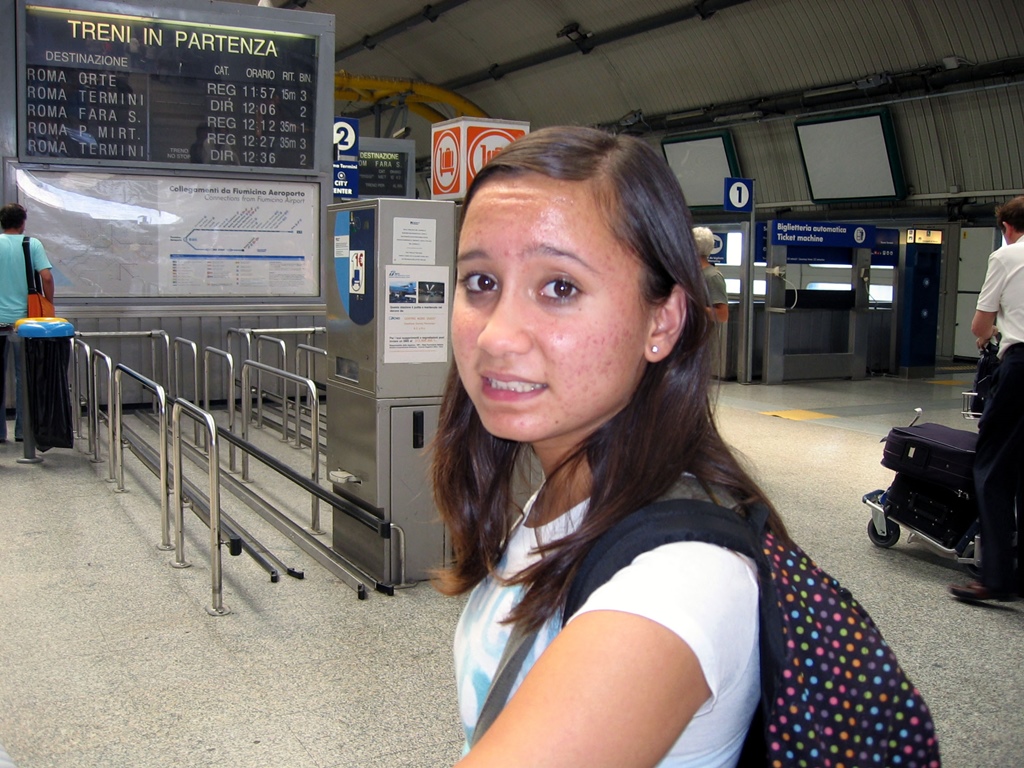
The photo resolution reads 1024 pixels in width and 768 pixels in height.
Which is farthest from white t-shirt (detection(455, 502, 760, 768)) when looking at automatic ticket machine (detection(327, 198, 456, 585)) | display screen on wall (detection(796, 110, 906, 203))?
display screen on wall (detection(796, 110, 906, 203))

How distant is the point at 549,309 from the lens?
925 mm

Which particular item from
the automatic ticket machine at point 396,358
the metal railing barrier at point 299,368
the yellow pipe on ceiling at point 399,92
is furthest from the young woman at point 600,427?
the yellow pipe on ceiling at point 399,92

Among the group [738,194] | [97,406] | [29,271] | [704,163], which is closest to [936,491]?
[97,406]

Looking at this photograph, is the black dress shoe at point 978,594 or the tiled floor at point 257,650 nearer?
the tiled floor at point 257,650

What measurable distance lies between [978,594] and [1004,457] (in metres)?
0.66

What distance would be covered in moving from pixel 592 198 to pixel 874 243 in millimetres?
12966

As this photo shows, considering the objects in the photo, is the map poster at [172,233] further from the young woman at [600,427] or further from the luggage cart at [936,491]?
Result: the young woman at [600,427]

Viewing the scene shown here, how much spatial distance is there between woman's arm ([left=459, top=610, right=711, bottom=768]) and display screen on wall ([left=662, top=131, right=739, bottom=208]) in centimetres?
1652

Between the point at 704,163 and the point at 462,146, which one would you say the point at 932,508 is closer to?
the point at 462,146

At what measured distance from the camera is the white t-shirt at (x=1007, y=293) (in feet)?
14.5

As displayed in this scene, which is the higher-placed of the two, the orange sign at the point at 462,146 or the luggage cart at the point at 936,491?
the orange sign at the point at 462,146

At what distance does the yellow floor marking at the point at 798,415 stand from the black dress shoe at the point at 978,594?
16.4 ft

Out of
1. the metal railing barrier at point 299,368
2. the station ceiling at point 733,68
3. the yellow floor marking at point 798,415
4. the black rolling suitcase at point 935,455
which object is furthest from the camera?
the station ceiling at point 733,68

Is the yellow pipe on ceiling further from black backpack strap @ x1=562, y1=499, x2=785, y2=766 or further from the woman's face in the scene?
black backpack strap @ x1=562, y1=499, x2=785, y2=766
